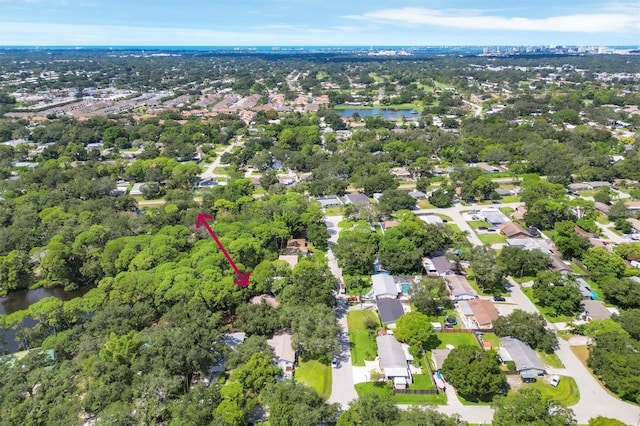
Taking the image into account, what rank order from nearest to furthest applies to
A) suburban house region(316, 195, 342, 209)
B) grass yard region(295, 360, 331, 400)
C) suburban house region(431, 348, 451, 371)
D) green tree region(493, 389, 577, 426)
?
green tree region(493, 389, 577, 426) → grass yard region(295, 360, 331, 400) → suburban house region(431, 348, 451, 371) → suburban house region(316, 195, 342, 209)

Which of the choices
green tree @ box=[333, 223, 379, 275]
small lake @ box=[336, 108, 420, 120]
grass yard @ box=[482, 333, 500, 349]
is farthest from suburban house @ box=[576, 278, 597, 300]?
small lake @ box=[336, 108, 420, 120]

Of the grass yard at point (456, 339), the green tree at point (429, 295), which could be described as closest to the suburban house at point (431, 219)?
the green tree at point (429, 295)

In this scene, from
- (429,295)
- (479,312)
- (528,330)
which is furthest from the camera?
(429,295)

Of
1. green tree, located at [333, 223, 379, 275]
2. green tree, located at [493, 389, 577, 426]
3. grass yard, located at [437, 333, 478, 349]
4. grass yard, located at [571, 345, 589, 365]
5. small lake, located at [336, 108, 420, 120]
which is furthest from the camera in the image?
small lake, located at [336, 108, 420, 120]

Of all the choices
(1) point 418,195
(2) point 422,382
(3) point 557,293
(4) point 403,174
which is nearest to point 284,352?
(2) point 422,382

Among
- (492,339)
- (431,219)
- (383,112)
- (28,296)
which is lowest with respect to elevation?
(28,296)

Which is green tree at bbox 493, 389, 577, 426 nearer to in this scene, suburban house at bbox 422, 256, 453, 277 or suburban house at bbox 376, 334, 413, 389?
suburban house at bbox 376, 334, 413, 389

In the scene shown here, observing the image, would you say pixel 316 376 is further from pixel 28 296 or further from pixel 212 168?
pixel 212 168

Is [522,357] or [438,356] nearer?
[522,357]
